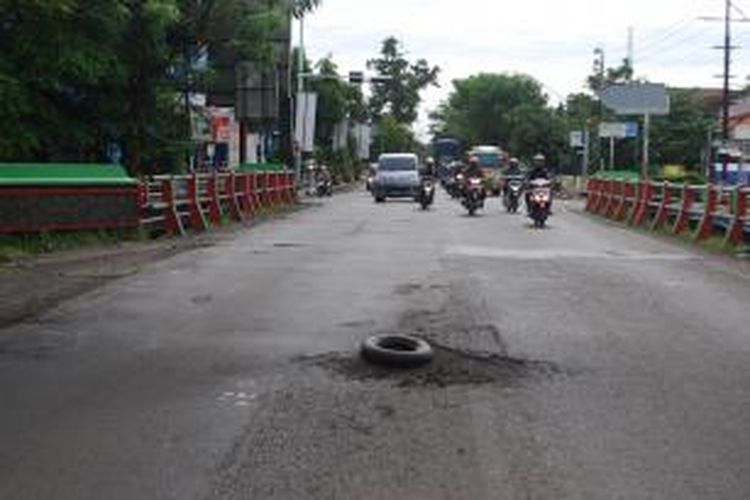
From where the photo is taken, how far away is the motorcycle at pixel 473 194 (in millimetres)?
37247

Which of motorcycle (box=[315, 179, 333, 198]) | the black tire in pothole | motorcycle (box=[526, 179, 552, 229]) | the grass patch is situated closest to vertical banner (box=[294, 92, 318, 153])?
motorcycle (box=[315, 179, 333, 198])

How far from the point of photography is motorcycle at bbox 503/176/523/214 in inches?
1551

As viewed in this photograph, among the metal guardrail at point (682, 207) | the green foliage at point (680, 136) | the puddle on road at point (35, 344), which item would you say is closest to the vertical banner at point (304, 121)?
the metal guardrail at point (682, 207)

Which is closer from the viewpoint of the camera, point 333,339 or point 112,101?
point 333,339

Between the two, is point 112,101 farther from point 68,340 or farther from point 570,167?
point 570,167

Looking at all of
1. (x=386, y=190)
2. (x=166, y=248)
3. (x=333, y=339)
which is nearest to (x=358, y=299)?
(x=333, y=339)

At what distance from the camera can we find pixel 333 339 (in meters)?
11.7

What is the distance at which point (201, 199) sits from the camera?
95.5 feet

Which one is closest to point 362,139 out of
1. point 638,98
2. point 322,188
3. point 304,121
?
point 322,188

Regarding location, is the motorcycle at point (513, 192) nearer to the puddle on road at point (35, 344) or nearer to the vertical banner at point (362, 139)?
the puddle on road at point (35, 344)

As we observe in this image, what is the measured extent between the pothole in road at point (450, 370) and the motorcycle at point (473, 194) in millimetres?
26436

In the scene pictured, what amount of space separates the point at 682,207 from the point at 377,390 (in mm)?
20114

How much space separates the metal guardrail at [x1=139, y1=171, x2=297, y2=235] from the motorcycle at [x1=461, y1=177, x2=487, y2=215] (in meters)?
5.41

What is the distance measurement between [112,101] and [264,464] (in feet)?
73.9
